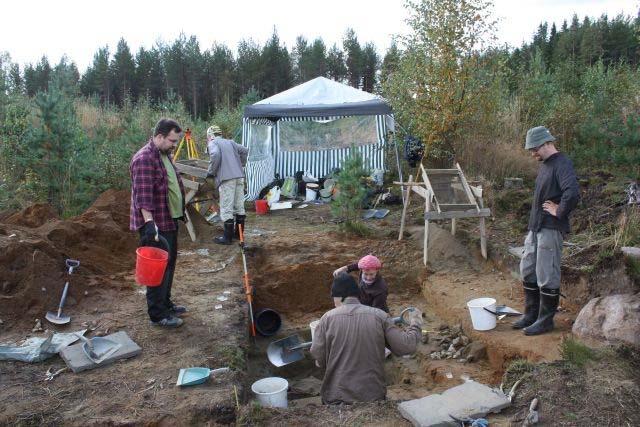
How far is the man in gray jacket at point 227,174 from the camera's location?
25.7 feet

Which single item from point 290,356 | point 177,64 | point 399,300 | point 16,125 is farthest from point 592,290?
point 177,64

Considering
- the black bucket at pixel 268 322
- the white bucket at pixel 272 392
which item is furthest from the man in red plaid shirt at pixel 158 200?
the black bucket at pixel 268 322

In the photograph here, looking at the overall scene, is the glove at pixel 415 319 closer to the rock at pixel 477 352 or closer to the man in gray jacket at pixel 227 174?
the rock at pixel 477 352

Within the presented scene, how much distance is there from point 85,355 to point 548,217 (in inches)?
157

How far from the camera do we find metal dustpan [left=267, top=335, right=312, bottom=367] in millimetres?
5074

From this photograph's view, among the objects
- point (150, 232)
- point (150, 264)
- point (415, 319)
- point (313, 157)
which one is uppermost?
point (313, 157)

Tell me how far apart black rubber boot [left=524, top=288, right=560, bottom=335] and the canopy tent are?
7.17 m

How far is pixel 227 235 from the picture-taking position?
8.02 m

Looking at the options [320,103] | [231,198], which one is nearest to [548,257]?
[231,198]

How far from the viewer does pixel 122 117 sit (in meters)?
16.1

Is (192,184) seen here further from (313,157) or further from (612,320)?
(612,320)

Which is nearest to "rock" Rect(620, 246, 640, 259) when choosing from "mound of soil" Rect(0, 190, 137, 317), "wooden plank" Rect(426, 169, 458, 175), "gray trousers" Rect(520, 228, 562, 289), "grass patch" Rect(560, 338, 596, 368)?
"gray trousers" Rect(520, 228, 562, 289)

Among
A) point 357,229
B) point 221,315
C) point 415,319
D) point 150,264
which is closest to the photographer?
point 415,319

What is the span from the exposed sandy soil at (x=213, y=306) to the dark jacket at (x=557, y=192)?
98cm
